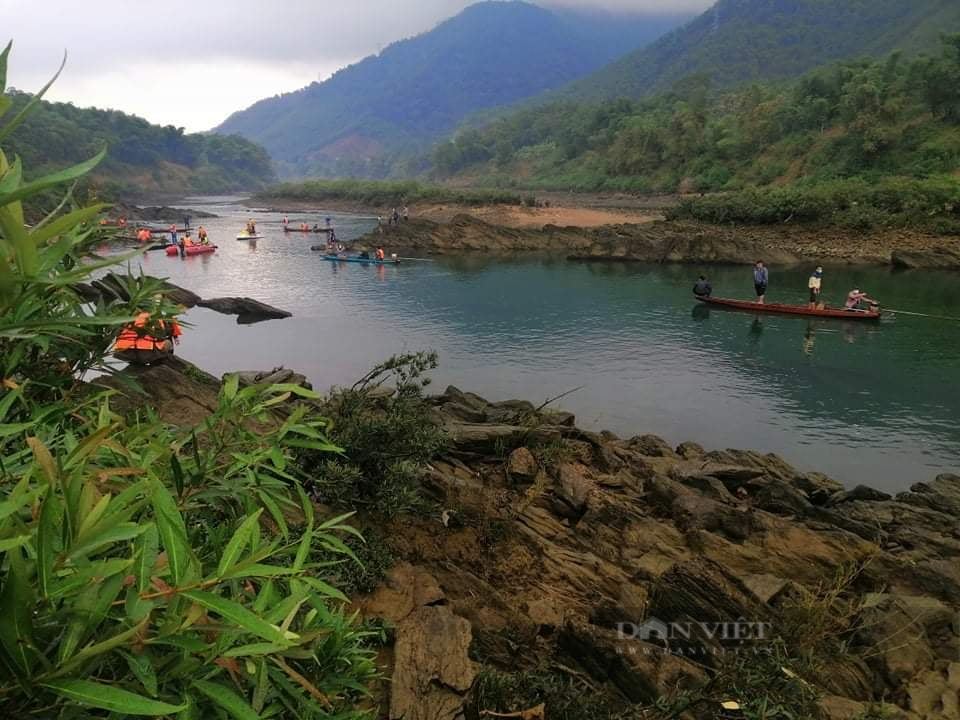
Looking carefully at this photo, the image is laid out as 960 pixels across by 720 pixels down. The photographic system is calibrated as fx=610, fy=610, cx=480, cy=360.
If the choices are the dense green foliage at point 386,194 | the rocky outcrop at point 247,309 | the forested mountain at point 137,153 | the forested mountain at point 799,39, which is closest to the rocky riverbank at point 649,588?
the rocky outcrop at point 247,309

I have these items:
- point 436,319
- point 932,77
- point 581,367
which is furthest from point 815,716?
point 932,77

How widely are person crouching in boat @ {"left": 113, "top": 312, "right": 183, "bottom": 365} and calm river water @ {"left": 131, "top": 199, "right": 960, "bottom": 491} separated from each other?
356 inches

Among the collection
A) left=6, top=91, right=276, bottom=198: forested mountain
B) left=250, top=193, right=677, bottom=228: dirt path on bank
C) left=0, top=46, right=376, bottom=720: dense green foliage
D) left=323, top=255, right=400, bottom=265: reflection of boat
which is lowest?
left=323, top=255, right=400, bottom=265: reflection of boat

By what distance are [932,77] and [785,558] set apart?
6224cm

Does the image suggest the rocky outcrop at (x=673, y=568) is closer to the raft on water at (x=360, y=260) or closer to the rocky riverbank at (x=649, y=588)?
the rocky riverbank at (x=649, y=588)

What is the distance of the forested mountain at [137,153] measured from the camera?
95500 millimetres

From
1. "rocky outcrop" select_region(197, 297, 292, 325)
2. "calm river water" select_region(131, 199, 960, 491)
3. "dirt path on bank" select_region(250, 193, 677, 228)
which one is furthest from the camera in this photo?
"dirt path on bank" select_region(250, 193, 677, 228)

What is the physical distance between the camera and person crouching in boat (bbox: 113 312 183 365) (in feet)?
17.0

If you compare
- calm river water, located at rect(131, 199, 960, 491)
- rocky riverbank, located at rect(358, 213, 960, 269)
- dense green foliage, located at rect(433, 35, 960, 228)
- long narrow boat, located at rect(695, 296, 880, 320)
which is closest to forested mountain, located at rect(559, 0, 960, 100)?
dense green foliage, located at rect(433, 35, 960, 228)

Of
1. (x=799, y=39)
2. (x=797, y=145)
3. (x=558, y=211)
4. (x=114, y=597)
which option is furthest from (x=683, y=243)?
(x=799, y=39)

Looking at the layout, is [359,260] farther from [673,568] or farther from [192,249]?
[673,568]

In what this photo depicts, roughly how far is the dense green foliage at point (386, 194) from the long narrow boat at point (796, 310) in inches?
1721

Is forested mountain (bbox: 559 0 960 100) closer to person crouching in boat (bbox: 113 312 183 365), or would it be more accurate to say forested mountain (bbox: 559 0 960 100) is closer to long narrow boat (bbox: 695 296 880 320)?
long narrow boat (bbox: 695 296 880 320)

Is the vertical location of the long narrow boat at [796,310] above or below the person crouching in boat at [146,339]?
below
